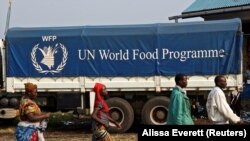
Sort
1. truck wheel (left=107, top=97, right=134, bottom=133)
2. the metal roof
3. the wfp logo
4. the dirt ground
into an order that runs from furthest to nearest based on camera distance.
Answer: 1. the metal roof
2. the wfp logo
3. truck wheel (left=107, top=97, right=134, bottom=133)
4. the dirt ground

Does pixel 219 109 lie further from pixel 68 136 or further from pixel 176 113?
pixel 68 136

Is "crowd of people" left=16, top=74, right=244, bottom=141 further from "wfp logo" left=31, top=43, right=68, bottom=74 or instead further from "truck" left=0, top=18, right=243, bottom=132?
"wfp logo" left=31, top=43, right=68, bottom=74

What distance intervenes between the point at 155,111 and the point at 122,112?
95cm

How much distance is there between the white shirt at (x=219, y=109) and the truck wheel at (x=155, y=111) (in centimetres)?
755

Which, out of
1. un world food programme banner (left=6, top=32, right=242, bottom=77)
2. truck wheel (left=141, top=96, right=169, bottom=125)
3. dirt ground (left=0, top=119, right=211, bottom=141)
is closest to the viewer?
dirt ground (left=0, top=119, right=211, bottom=141)

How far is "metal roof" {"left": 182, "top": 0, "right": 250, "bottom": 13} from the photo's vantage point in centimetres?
2302

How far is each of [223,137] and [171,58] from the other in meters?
9.67

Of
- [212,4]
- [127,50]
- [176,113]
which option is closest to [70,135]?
[127,50]

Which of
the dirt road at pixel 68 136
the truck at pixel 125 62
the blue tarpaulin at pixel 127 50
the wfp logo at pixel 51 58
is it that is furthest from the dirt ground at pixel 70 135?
the wfp logo at pixel 51 58

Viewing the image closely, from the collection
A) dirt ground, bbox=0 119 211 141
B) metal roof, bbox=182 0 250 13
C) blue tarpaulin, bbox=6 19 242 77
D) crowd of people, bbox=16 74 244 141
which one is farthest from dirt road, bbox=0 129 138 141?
metal roof, bbox=182 0 250 13

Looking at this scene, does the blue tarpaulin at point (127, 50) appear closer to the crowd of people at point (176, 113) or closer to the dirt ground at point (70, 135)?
the dirt ground at point (70, 135)

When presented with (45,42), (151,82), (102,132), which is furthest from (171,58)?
(102,132)

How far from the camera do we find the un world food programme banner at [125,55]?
54.1ft

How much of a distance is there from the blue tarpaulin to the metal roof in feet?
21.1
